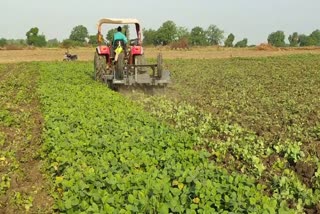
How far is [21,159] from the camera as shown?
23.2 ft

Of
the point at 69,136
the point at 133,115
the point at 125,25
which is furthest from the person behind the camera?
the point at 125,25

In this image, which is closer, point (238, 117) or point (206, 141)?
point (206, 141)

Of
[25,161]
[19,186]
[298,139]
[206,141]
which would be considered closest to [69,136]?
[25,161]

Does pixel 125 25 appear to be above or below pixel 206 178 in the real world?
above

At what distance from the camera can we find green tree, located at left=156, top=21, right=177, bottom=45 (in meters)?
87.8

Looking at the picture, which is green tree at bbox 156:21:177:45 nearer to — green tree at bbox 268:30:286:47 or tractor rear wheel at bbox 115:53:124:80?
green tree at bbox 268:30:286:47

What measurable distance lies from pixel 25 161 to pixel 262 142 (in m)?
3.81

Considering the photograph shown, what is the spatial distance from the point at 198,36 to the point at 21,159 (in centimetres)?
9365

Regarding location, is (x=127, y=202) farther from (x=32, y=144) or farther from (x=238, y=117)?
(x=238, y=117)

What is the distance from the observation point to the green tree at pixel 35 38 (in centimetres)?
8625

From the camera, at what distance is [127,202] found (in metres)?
4.30

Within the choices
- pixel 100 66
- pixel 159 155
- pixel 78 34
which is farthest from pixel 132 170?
pixel 78 34

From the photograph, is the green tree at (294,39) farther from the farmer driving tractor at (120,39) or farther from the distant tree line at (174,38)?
the farmer driving tractor at (120,39)

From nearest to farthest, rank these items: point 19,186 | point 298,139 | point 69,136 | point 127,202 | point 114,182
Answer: point 127,202, point 114,182, point 19,186, point 69,136, point 298,139
